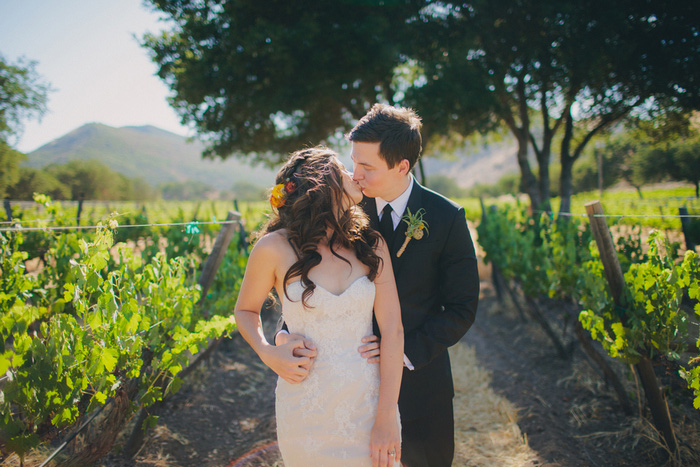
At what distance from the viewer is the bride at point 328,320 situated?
152 centimetres

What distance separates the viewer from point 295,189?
5.45 feet

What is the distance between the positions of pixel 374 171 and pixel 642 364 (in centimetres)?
255

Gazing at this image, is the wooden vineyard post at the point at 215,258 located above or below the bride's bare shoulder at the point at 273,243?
below

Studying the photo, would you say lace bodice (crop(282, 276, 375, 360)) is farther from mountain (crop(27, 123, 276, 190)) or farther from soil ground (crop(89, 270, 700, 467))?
mountain (crop(27, 123, 276, 190))

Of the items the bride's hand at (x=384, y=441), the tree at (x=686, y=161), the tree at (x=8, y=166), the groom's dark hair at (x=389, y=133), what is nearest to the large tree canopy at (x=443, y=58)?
the tree at (x=8, y=166)

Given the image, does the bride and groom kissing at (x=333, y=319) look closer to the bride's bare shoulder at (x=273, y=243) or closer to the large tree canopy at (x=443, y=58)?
the bride's bare shoulder at (x=273, y=243)

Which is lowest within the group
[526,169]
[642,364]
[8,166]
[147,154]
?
[642,364]

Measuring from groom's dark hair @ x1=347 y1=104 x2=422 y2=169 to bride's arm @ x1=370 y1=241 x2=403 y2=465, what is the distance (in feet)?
1.61

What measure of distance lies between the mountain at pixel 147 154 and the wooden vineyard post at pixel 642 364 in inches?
2927

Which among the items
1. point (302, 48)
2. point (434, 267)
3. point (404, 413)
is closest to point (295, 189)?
point (434, 267)

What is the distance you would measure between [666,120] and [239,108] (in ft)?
45.8

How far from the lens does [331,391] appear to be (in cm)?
153

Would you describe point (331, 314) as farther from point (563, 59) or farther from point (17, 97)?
point (17, 97)

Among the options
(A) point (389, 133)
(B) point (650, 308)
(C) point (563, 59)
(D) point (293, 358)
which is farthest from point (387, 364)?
(C) point (563, 59)
